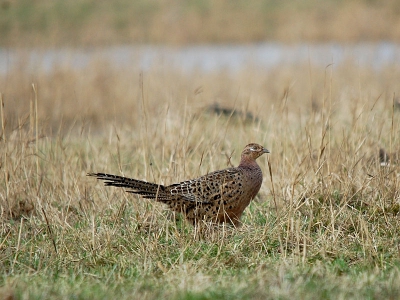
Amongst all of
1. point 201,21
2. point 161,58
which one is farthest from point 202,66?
point 201,21

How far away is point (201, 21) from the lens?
20.6 meters

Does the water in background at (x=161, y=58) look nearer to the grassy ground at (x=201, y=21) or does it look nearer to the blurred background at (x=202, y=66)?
the blurred background at (x=202, y=66)

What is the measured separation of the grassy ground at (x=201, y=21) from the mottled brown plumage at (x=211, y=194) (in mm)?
9029

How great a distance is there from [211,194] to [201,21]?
15968 millimetres

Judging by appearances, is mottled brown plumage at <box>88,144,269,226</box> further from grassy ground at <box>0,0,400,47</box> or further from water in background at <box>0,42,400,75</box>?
grassy ground at <box>0,0,400,47</box>

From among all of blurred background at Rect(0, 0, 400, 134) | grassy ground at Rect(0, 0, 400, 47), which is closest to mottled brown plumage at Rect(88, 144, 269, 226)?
blurred background at Rect(0, 0, 400, 134)

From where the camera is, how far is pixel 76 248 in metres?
4.83

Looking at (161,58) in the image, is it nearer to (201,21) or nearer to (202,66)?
(202,66)

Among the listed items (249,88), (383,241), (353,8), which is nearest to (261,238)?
(383,241)

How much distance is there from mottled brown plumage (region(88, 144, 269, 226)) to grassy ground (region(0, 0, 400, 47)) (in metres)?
9.03

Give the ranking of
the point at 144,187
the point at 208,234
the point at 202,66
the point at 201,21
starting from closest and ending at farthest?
the point at 208,234 < the point at 144,187 < the point at 202,66 < the point at 201,21

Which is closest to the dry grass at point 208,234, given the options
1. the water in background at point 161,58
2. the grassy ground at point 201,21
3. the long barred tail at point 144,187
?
the long barred tail at point 144,187

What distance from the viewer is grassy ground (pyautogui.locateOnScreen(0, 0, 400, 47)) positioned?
16750 mm

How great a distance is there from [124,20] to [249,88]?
1194 cm
